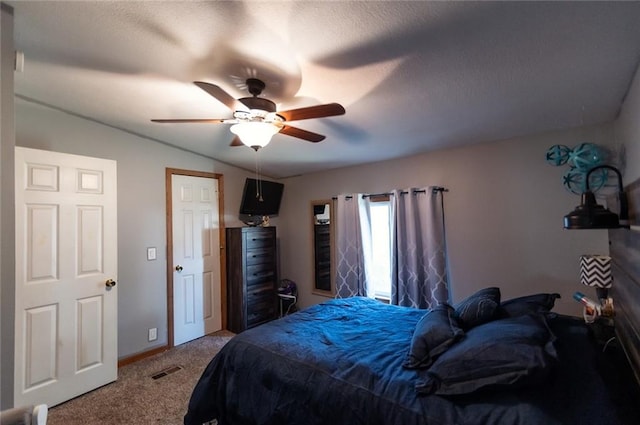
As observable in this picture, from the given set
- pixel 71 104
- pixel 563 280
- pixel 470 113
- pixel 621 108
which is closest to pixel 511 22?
pixel 470 113

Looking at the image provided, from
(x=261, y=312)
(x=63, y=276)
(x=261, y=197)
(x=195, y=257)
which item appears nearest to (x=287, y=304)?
(x=261, y=312)

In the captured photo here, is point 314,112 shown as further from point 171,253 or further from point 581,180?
point 171,253

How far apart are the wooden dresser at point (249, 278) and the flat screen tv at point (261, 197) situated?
377 mm

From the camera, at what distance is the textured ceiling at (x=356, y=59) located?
126cm

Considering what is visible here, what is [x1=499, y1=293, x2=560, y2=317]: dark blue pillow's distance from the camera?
174 cm

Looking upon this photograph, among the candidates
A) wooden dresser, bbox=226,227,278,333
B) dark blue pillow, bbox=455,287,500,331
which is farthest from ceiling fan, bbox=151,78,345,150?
wooden dresser, bbox=226,227,278,333

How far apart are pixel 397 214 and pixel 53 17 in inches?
119

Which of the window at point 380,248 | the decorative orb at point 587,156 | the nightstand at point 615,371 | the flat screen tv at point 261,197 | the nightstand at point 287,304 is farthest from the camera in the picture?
the nightstand at point 287,304

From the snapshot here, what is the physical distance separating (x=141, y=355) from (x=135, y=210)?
156 centimetres

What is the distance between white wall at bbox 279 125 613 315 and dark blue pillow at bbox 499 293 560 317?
0.67 m

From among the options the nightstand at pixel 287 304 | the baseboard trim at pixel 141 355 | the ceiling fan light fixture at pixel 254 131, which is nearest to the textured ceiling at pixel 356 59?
the ceiling fan light fixture at pixel 254 131

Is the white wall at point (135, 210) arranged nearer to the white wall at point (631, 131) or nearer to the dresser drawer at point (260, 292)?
the dresser drawer at point (260, 292)

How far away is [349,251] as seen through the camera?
3.68 m

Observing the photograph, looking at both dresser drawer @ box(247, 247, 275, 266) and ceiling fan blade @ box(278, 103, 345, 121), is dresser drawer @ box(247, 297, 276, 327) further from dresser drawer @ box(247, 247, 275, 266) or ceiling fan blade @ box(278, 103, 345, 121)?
ceiling fan blade @ box(278, 103, 345, 121)
